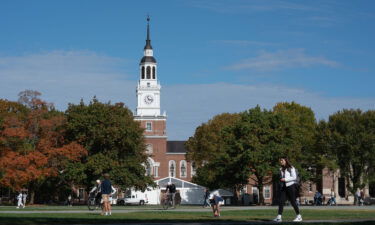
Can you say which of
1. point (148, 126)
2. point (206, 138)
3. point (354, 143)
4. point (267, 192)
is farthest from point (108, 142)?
point (267, 192)

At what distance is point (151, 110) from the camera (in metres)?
104

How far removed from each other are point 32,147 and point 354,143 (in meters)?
32.4

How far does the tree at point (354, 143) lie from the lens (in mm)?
64312

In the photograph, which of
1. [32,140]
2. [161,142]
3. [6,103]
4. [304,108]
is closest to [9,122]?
[32,140]

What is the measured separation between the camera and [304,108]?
80.6 m

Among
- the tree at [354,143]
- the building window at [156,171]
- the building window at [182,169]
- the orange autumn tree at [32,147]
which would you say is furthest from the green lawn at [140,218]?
the building window at [182,169]

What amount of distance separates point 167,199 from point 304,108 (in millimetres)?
48677

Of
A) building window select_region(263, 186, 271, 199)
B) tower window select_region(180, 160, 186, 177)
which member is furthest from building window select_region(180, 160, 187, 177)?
building window select_region(263, 186, 271, 199)

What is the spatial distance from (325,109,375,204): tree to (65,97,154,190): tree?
20.1m

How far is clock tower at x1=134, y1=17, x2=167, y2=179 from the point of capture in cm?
10281

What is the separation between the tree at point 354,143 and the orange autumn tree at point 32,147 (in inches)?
1045

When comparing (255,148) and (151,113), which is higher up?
(151,113)

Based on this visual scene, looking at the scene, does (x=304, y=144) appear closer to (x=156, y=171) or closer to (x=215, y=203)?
(x=156, y=171)

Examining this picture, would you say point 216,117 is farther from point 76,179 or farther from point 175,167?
point 175,167
